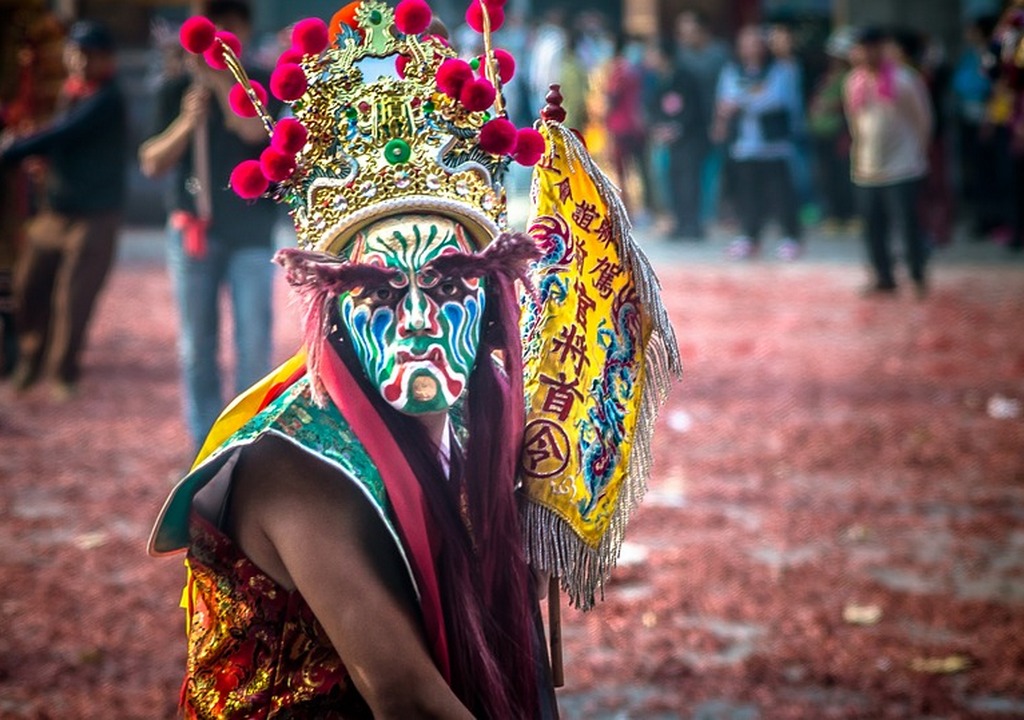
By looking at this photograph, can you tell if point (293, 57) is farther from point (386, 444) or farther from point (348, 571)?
point (348, 571)

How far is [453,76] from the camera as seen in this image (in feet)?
7.91

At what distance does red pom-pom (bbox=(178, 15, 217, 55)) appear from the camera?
246 cm

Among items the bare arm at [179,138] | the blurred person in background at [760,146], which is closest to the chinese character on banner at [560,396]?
the bare arm at [179,138]

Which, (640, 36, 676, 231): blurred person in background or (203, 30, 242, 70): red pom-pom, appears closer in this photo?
(203, 30, 242, 70): red pom-pom

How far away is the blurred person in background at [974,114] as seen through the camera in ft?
51.9

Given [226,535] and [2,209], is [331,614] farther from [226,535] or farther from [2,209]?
[2,209]

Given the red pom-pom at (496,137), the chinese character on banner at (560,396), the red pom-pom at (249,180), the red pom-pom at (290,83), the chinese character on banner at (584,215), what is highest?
the red pom-pom at (290,83)

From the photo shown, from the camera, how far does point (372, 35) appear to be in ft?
8.17

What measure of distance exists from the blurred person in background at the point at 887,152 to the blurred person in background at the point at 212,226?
7177 millimetres

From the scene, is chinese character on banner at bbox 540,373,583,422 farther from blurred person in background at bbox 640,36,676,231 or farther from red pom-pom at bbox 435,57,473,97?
blurred person in background at bbox 640,36,676,231

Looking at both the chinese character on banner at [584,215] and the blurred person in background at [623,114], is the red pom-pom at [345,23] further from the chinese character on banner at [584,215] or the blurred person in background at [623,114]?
the blurred person in background at [623,114]

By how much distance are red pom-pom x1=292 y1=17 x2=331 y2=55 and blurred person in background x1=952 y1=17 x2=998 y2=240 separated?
1401 cm

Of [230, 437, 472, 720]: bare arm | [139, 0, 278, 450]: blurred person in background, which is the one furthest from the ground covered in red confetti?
[230, 437, 472, 720]: bare arm

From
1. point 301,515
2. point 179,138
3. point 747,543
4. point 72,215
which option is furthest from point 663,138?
point 301,515
